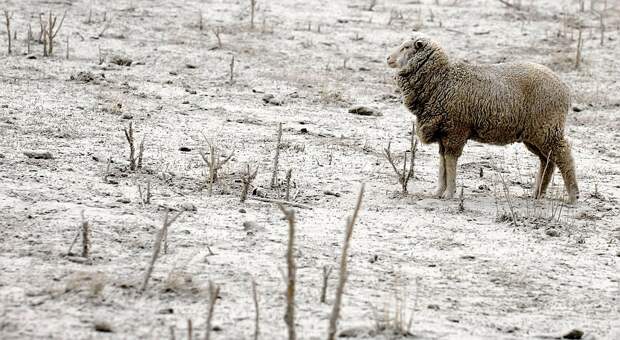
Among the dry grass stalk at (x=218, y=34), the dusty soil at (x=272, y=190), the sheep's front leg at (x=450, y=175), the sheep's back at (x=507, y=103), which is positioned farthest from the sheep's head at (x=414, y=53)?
the dry grass stalk at (x=218, y=34)

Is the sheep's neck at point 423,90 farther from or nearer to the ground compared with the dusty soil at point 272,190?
farther from the ground

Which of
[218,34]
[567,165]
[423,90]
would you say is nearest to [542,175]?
[567,165]

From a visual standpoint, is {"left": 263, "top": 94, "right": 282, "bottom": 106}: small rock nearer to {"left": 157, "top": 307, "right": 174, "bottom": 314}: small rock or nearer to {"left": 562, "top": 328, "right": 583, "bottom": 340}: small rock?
{"left": 157, "top": 307, "right": 174, "bottom": 314}: small rock

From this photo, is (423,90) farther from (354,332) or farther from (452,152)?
(354,332)

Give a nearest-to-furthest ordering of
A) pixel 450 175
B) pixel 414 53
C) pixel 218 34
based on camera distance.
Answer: pixel 450 175, pixel 414 53, pixel 218 34

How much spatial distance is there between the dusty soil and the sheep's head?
3.57 feet

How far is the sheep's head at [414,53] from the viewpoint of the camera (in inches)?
340

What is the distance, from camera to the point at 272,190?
8180 mm

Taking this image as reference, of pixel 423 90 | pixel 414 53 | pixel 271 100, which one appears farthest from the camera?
pixel 271 100

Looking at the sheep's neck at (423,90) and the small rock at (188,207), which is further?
the sheep's neck at (423,90)

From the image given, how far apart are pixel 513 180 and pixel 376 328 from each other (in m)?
4.40

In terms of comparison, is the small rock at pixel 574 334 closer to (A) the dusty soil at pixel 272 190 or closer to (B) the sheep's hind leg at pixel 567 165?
(A) the dusty soil at pixel 272 190

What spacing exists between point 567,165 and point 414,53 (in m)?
1.68

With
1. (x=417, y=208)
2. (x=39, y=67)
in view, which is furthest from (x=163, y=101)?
(x=417, y=208)
